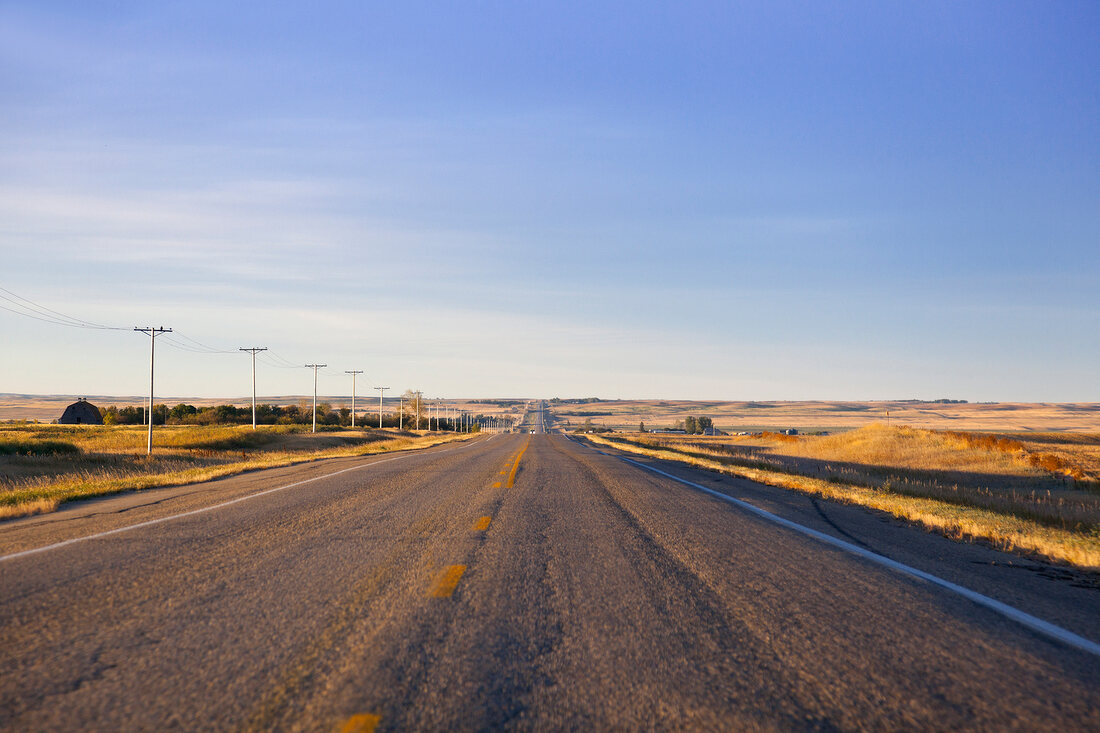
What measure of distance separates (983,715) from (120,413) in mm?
138837

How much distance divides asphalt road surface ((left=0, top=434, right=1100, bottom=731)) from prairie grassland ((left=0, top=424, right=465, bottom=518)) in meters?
7.08

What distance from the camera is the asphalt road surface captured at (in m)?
3.69

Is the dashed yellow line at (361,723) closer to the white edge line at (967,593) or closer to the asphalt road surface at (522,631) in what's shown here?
the asphalt road surface at (522,631)

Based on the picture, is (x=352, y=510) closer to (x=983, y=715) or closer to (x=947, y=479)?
(x=983, y=715)

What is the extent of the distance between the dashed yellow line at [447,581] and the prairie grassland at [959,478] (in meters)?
7.02

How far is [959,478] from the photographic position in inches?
1305

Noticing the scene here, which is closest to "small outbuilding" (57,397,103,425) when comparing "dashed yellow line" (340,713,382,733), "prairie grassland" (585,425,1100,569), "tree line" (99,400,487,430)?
"tree line" (99,400,487,430)

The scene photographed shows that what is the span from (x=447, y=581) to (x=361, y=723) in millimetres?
2900

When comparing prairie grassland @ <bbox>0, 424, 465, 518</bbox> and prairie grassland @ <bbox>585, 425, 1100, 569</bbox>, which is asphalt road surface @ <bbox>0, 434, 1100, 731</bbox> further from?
prairie grassland @ <bbox>0, 424, 465, 518</bbox>

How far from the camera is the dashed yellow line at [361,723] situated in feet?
11.1

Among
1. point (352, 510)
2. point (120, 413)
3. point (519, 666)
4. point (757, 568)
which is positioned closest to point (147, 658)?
point (519, 666)

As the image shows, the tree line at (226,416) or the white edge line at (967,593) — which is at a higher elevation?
the tree line at (226,416)

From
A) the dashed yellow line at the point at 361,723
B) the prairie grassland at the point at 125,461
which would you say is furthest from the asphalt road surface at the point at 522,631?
the prairie grassland at the point at 125,461

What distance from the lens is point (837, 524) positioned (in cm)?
1085
